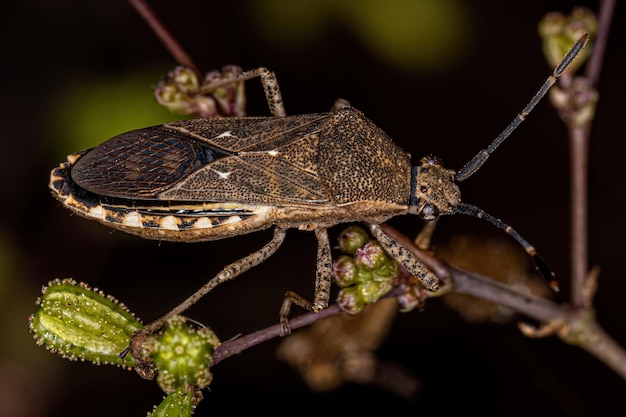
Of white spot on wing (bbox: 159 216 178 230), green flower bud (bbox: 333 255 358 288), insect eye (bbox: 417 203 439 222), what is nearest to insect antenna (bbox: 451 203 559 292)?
insect eye (bbox: 417 203 439 222)

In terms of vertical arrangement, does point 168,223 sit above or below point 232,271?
above

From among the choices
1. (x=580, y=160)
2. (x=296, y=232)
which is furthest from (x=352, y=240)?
(x=296, y=232)

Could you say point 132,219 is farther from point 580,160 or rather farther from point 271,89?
point 580,160

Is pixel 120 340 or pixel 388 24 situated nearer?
pixel 120 340

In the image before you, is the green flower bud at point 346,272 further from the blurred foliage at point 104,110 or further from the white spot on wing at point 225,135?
the blurred foliage at point 104,110

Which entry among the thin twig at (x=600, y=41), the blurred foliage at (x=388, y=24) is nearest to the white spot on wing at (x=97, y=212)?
the blurred foliage at (x=388, y=24)

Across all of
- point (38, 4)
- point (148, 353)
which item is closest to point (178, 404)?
point (148, 353)
